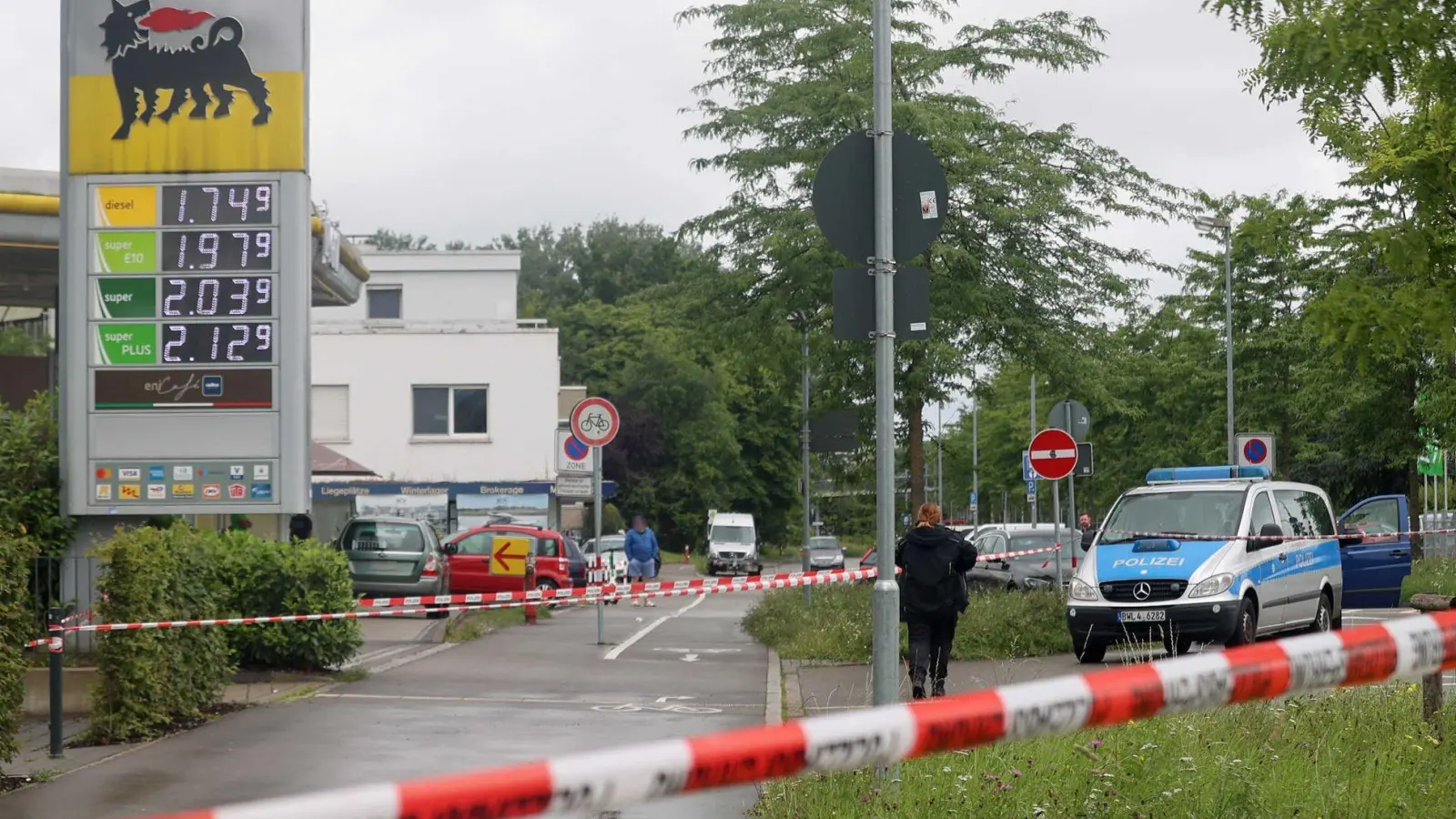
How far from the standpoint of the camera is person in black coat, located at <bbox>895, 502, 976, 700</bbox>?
13.4m

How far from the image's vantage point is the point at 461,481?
5297 cm

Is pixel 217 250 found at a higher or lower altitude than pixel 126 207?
lower

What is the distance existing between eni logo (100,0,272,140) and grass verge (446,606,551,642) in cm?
873

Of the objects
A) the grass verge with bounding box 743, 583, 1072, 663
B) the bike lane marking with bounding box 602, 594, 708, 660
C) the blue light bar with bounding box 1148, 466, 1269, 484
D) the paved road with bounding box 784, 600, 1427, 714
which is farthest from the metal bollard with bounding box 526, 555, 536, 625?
the blue light bar with bounding box 1148, 466, 1269, 484

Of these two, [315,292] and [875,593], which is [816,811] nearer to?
[875,593]

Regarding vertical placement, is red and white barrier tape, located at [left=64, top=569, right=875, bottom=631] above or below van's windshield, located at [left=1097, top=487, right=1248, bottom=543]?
below

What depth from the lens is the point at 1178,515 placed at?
16.9 m

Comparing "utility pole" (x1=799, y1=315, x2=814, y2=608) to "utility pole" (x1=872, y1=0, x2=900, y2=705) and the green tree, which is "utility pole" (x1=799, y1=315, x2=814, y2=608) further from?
"utility pole" (x1=872, y1=0, x2=900, y2=705)

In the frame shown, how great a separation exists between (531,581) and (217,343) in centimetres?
1408

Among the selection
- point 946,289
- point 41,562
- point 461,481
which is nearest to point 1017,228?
point 946,289

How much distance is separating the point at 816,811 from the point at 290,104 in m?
10.4

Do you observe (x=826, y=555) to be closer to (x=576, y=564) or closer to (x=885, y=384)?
(x=576, y=564)

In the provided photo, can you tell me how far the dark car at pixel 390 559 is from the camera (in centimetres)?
2555

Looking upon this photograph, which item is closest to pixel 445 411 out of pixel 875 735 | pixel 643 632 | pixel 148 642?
pixel 643 632
